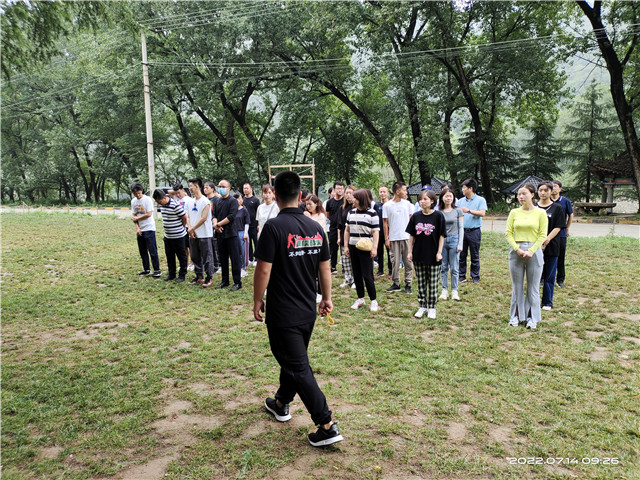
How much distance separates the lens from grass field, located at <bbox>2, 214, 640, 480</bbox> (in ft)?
9.78

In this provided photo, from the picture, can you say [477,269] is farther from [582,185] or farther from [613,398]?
[582,185]

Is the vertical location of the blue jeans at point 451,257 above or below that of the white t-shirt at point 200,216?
below

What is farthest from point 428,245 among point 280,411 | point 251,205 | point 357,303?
point 251,205

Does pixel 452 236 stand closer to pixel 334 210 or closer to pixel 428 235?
pixel 428 235

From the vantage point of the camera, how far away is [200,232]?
8289mm

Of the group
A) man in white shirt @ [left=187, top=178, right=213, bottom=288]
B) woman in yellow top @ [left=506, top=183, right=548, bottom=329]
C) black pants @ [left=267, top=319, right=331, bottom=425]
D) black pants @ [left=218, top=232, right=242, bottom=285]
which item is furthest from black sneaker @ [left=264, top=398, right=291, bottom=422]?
man in white shirt @ [left=187, top=178, right=213, bottom=288]

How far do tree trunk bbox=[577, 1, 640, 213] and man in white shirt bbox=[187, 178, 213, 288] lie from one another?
846 inches

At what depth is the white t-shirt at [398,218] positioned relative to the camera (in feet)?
25.7

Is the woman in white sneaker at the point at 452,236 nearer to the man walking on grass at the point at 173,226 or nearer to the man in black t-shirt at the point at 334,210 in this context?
the man in black t-shirt at the point at 334,210

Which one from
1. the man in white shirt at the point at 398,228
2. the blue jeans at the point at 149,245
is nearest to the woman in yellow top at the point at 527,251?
the man in white shirt at the point at 398,228

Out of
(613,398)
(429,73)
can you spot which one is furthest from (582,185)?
(613,398)

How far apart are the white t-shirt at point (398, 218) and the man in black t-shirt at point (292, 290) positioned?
15.7 ft

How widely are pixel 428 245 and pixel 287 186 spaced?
3.41 meters

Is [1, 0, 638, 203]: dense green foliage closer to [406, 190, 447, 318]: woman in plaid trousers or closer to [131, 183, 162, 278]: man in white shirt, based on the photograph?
[131, 183, 162, 278]: man in white shirt
